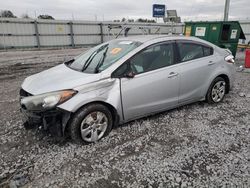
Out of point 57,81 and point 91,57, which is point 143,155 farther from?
point 91,57

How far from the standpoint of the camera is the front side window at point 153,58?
315 cm

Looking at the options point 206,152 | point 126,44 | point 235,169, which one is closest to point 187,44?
point 126,44

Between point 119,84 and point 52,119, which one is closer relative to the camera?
point 52,119

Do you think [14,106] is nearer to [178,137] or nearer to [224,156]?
[178,137]

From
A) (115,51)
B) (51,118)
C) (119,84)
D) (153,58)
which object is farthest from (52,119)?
(153,58)

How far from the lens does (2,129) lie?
3.41 meters

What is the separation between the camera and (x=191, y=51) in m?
3.78

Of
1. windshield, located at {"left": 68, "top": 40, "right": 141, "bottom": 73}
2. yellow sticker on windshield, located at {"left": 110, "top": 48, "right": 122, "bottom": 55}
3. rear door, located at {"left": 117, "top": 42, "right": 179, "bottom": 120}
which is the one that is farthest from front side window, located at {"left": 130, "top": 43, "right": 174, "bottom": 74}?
yellow sticker on windshield, located at {"left": 110, "top": 48, "right": 122, "bottom": 55}

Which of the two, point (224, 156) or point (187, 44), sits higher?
point (187, 44)

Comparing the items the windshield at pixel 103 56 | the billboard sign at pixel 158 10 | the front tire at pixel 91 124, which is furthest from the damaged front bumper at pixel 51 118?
the billboard sign at pixel 158 10

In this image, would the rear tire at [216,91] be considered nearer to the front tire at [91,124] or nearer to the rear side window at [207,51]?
the rear side window at [207,51]

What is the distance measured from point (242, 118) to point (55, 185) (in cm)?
345

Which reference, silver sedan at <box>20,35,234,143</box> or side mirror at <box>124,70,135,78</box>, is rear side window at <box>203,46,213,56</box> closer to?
silver sedan at <box>20,35,234,143</box>

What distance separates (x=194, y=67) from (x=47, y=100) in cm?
267
